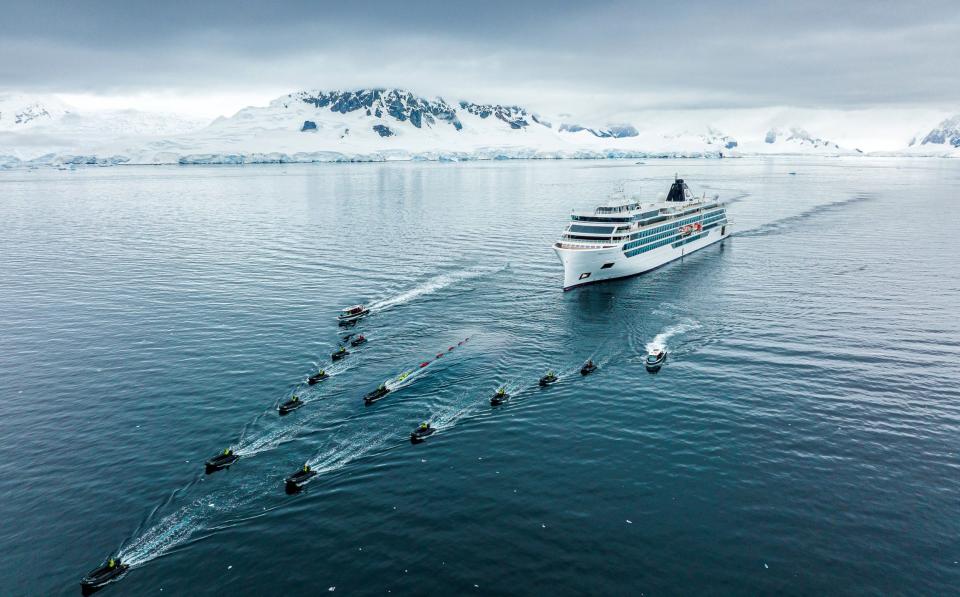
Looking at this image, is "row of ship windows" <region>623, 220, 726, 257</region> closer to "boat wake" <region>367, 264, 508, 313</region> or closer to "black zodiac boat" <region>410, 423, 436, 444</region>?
"boat wake" <region>367, 264, 508, 313</region>

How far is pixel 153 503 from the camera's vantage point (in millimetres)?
43938

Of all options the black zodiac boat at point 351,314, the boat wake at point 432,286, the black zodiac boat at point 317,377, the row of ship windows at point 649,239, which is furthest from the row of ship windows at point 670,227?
the black zodiac boat at point 317,377

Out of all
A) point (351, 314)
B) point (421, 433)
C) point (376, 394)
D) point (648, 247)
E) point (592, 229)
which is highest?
point (592, 229)

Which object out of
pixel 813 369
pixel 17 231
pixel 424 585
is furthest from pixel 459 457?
pixel 17 231

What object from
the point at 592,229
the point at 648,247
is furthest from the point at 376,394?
the point at 648,247

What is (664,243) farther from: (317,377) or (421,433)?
(421,433)

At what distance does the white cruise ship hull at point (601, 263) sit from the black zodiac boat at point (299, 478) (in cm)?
6661

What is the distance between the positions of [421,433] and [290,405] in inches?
587

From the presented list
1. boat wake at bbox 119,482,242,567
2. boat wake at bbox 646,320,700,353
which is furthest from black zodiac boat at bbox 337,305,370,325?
boat wake at bbox 646,320,700,353

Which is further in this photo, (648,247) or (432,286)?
(648,247)

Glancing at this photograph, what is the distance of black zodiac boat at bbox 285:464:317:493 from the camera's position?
45059mm

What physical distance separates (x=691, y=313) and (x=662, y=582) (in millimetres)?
58812

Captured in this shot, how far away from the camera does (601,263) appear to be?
10788 cm

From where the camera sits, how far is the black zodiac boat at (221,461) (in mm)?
47469
